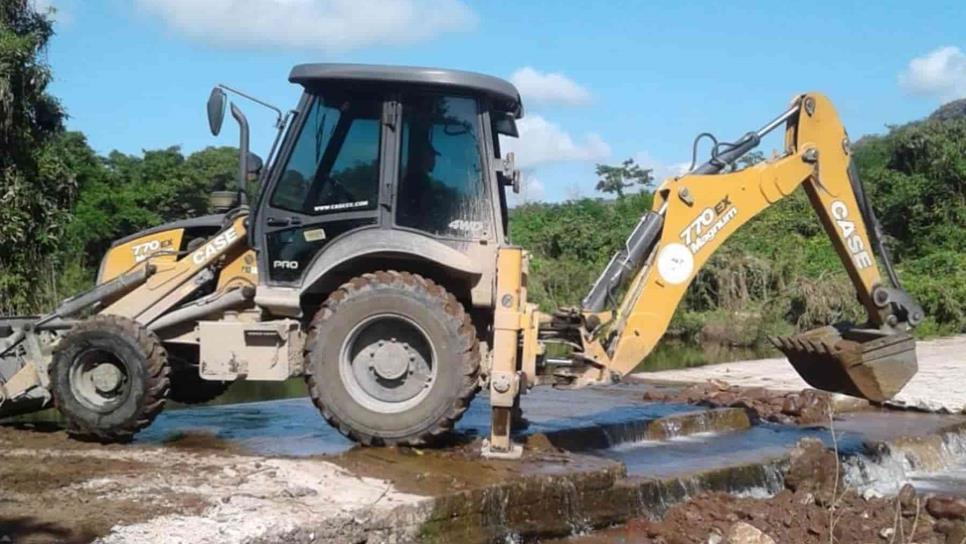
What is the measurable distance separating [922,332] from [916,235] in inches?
330

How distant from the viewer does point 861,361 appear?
842cm

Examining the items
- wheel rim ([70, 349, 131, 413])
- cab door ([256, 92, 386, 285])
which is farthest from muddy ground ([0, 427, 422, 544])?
cab door ([256, 92, 386, 285])

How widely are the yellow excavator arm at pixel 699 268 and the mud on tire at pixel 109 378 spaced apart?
2.38m

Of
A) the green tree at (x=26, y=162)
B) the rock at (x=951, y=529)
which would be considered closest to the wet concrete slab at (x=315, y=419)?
the rock at (x=951, y=529)

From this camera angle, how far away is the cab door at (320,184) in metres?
7.53

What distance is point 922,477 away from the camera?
9836mm

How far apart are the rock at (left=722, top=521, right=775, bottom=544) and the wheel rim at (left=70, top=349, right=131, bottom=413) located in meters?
4.17

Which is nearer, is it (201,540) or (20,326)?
(201,540)

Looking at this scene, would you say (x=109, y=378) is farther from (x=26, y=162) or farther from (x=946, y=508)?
(x=26, y=162)

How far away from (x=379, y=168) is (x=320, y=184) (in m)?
0.44

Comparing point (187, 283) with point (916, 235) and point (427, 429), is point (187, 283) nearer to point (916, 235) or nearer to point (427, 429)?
point (427, 429)

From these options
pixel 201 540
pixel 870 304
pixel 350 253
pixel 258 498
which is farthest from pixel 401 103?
pixel 870 304

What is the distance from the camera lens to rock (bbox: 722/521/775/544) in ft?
21.8

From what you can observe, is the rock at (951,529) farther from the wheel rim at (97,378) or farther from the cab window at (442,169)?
the wheel rim at (97,378)
